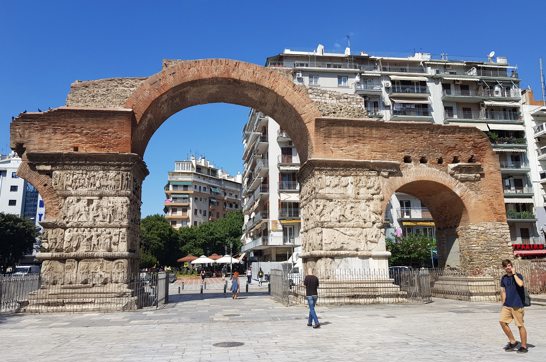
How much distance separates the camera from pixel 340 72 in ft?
145

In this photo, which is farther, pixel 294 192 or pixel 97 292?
pixel 294 192

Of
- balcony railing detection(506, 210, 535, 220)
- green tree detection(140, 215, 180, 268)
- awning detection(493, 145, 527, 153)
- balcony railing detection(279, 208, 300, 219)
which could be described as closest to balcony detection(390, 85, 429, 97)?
awning detection(493, 145, 527, 153)

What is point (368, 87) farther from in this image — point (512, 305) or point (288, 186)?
point (512, 305)

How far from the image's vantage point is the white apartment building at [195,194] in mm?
76125

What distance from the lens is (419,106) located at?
4362cm

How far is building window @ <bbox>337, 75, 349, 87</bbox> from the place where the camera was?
44031mm

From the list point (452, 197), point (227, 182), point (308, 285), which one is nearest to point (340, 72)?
point (452, 197)

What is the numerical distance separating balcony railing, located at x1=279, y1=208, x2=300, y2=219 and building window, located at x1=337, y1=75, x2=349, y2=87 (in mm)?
13332

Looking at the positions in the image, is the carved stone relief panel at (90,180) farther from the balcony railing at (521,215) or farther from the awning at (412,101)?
the balcony railing at (521,215)

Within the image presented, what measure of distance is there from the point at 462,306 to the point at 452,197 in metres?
4.44

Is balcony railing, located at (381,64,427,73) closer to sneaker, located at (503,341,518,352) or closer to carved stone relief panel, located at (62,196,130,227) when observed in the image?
carved stone relief panel, located at (62,196,130,227)

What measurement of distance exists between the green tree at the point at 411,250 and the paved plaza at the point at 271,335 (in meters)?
19.2

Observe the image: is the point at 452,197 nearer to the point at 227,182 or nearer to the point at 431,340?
the point at 431,340

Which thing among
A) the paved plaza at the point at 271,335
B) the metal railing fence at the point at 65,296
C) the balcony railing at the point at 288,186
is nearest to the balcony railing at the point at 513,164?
the balcony railing at the point at 288,186
